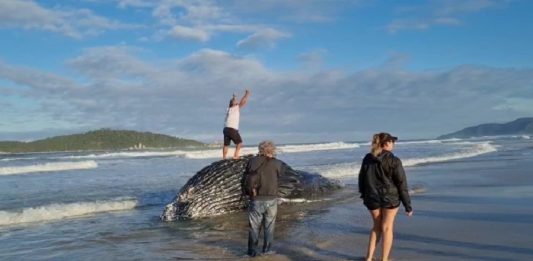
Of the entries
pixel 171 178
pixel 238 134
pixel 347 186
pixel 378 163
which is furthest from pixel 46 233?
pixel 171 178

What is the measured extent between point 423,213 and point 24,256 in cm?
715

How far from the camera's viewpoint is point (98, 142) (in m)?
80.1

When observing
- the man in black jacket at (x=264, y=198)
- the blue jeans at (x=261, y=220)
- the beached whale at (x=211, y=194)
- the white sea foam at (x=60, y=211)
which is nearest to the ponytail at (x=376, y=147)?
the man in black jacket at (x=264, y=198)

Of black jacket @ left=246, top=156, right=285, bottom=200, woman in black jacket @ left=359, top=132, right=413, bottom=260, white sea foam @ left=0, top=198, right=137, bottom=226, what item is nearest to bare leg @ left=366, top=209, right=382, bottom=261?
woman in black jacket @ left=359, top=132, right=413, bottom=260

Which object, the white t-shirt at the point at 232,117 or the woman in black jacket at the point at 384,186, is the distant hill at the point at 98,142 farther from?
the woman in black jacket at the point at 384,186

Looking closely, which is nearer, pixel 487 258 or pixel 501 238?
pixel 487 258

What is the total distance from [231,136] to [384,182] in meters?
5.69

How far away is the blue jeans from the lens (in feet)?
24.3

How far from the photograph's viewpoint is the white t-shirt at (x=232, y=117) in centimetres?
1151

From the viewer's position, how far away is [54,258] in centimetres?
769

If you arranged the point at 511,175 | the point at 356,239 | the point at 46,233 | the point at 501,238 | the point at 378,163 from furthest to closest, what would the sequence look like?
1. the point at 511,175
2. the point at 46,233
3. the point at 356,239
4. the point at 501,238
5. the point at 378,163

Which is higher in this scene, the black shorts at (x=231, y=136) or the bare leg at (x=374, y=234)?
the black shorts at (x=231, y=136)

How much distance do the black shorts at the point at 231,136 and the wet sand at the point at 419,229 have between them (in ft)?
5.53

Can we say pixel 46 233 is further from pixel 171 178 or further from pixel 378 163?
pixel 171 178
